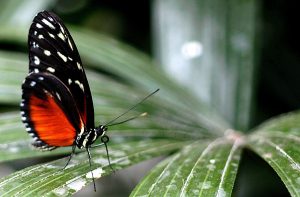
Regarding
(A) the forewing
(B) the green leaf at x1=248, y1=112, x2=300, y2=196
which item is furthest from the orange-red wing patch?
(B) the green leaf at x1=248, y1=112, x2=300, y2=196

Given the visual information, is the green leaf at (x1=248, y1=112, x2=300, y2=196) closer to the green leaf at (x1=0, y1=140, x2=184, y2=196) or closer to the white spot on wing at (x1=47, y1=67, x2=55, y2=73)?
the green leaf at (x1=0, y1=140, x2=184, y2=196)

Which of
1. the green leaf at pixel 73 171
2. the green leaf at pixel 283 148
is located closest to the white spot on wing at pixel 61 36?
the green leaf at pixel 73 171

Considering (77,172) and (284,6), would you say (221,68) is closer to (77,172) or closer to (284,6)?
(284,6)

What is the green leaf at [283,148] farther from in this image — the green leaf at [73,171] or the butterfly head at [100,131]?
the butterfly head at [100,131]

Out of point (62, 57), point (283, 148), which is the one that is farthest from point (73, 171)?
point (283, 148)

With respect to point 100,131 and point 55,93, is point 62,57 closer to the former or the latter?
point 55,93

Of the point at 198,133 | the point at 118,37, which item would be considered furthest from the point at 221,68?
the point at 118,37
